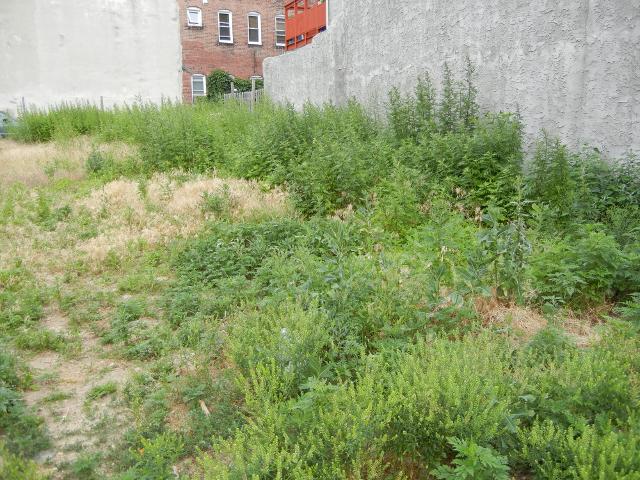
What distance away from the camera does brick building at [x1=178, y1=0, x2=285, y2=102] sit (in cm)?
2989

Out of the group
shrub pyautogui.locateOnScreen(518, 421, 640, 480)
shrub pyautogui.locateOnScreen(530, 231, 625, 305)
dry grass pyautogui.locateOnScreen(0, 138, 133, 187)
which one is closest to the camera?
shrub pyautogui.locateOnScreen(518, 421, 640, 480)

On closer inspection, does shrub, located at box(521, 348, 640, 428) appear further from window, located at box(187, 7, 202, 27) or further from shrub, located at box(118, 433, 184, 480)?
window, located at box(187, 7, 202, 27)

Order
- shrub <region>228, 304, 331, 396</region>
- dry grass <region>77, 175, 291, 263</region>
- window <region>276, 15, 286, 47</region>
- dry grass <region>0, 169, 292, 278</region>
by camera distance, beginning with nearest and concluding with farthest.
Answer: shrub <region>228, 304, 331, 396</region> → dry grass <region>0, 169, 292, 278</region> → dry grass <region>77, 175, 291, 263</region> → window <region>276, 15, 286, 47</region>

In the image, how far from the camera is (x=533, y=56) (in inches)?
273

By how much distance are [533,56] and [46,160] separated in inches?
390

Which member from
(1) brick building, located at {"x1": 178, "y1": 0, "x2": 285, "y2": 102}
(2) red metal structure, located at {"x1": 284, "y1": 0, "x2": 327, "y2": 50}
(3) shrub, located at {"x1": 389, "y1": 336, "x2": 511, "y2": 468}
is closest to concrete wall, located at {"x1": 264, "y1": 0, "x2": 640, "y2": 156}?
(3) shrub, located at {"x1": 389, "y1": 336, "x2": 511, "y2": 468}

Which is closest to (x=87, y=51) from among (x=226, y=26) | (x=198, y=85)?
(x=198, y=85)

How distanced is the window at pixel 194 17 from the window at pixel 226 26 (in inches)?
49.2

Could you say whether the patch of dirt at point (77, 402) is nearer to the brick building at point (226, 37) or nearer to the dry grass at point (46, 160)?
the dry grass at point (46, 160)

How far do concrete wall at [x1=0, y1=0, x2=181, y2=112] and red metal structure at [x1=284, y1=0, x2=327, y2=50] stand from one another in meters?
5.78

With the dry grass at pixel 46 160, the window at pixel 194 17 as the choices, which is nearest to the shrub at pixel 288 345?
the dry grass at pixel 46 160

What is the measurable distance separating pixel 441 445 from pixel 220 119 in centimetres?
1186

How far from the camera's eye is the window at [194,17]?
97.8 ft

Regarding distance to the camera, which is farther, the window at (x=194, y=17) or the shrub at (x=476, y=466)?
the window at (x=194, y=17)
